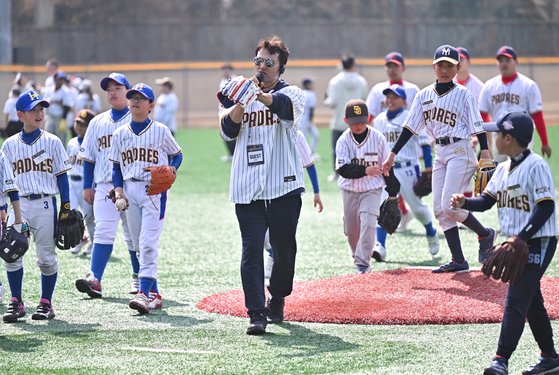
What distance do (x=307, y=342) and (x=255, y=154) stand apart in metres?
1.44

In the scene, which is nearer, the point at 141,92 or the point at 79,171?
the point at 141,92

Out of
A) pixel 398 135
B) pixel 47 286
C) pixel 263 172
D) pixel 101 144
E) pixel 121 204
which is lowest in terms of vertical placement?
pixel 47 286

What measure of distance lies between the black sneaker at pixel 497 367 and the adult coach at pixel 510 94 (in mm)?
7028

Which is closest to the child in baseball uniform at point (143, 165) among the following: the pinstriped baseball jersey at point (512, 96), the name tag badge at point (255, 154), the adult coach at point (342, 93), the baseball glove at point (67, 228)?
the baseball glove at point (67, 228)

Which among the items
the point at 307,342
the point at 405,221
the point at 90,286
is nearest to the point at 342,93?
the point at 405,221

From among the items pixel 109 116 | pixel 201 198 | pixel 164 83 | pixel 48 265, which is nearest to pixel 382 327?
pixel 48 265

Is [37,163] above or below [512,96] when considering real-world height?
below

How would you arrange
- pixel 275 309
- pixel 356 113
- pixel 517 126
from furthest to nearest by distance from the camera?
pixel 356 113 → pixel 275 309 → pixel 517 126

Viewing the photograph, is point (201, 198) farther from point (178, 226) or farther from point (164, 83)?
point (164, 83)

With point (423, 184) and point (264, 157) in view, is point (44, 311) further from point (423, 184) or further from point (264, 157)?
point (423, 184)

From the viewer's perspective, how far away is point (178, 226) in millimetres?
14508

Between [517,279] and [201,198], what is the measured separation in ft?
39.5

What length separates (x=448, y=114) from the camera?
9492 mm

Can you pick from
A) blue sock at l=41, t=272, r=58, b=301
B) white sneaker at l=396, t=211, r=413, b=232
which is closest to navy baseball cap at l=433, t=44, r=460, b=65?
blue sock at l=41, t=272, r=58, b=301
